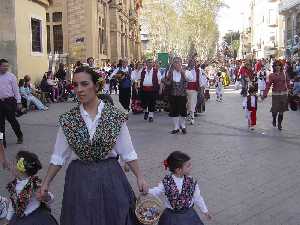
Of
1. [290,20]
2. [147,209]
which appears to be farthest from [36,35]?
[290,20]

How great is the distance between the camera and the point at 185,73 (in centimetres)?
1239

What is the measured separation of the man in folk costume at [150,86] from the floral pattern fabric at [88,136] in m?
11.0

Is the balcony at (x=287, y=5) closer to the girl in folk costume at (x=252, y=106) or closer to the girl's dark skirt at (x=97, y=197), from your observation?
the girl in folk costume at (x=252, y=106)

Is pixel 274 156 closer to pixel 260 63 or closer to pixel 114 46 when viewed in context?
pixel 260 63

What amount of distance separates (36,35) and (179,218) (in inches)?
774

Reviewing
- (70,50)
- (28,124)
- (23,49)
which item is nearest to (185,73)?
(28,124)

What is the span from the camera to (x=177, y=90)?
12.3m

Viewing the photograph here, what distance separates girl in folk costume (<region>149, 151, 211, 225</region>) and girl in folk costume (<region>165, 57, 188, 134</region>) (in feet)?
25.1

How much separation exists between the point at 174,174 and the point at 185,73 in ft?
25.7

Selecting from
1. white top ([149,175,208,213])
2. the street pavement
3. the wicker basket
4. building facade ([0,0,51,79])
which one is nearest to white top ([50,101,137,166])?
the wicker basket

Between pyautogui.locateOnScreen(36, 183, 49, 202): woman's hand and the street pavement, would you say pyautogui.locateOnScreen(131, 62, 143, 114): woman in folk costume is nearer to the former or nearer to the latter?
the street pavement

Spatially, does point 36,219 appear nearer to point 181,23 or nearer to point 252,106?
point 252,106

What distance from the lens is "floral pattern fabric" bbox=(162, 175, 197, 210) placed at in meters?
4.55

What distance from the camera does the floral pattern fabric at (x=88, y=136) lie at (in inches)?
154
